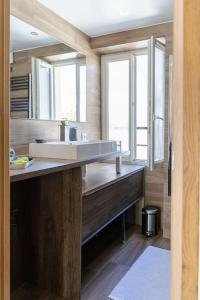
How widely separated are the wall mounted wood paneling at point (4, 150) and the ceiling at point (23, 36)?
3.67 feet

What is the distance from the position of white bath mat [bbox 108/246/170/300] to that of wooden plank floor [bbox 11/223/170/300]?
0.06m

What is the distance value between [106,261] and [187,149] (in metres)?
2.03

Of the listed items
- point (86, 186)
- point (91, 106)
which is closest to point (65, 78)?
point (91, 106)

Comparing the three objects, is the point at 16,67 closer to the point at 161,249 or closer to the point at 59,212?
the point at 59,212

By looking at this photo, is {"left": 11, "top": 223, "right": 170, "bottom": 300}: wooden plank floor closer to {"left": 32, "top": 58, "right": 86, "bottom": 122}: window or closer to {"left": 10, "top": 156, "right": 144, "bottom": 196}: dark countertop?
{"left": 10, "top": 156, "right": 144, "bottom": 196}: dark countertop

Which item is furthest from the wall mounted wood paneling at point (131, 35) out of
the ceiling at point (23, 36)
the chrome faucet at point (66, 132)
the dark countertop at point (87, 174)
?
the dark countertop at point (87, 174)

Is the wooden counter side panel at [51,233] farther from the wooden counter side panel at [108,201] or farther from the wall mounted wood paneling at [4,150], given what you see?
the wall mounted wood paneling at [4,150]

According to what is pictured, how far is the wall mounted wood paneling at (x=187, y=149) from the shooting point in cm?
62

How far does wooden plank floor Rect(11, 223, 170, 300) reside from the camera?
6.28ft

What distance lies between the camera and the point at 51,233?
1.93m

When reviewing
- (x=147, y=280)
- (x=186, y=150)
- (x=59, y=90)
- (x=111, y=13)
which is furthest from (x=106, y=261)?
(x=111, y=13)

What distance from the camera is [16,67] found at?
2.06 metres

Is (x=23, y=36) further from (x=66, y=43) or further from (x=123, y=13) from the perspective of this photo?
(x=123, y=13)

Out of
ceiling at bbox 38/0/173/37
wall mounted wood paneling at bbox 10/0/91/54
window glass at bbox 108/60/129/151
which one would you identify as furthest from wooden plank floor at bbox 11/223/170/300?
ceiling at bbox 38/0/173/37
